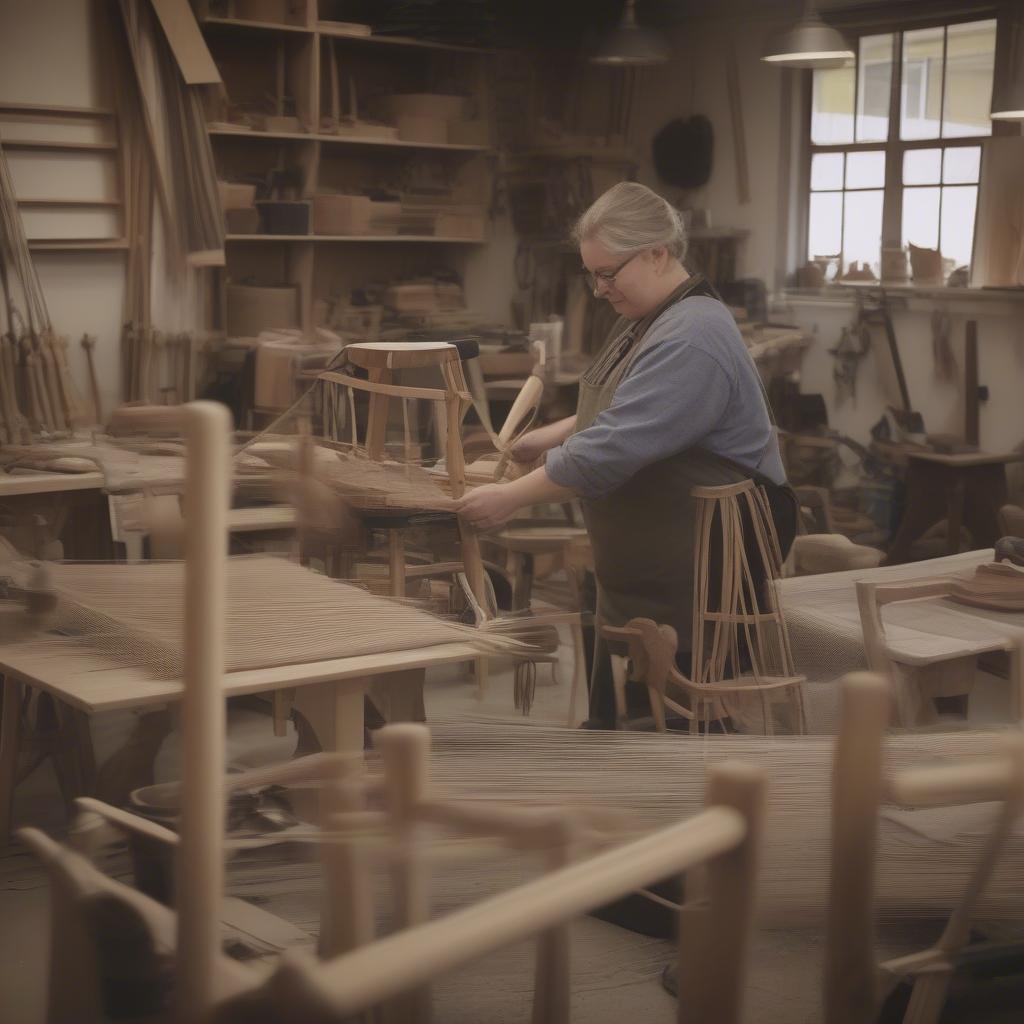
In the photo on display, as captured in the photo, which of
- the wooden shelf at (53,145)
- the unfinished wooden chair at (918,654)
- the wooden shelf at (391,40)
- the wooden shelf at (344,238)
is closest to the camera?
the unfinished wooden chair at (918,654)

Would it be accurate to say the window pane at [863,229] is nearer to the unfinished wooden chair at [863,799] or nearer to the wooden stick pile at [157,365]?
the wooden stick pile at [157,365]

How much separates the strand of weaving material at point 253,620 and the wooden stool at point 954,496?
4.11 meters

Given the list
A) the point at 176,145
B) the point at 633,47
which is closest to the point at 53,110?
the point at 176,145

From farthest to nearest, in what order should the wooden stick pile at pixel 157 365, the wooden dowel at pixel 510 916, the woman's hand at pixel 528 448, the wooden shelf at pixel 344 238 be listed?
the wooden shelf at pixel 344 238, the wooden stick pile at pixel 157 365, the woman's hand at pixel 528 448, the wooden dowel at pixel 510 916

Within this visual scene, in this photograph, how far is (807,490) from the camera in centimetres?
659

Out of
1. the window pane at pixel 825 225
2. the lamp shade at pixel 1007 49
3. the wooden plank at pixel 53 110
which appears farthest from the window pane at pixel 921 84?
the wooden plank at pixel 53 110

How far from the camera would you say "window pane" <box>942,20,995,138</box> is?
21.5ft

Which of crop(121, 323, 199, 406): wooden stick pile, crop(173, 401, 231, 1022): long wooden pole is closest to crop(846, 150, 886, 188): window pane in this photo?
crop(121, 323, 199, 406): wooden stick pile

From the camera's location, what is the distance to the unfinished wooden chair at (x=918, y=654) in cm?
281

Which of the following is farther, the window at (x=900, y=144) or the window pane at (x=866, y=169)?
the window pane at (x=866, y=169)

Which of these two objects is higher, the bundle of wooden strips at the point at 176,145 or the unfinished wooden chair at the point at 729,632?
the bundle of wooden strips at the point at 176,145

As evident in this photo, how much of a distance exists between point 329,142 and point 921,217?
10.0ft

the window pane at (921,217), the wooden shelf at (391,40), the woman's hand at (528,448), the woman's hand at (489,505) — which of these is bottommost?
the woman's hand at (489,505)

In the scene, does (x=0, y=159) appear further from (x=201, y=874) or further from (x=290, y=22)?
(x=201, y=874)
